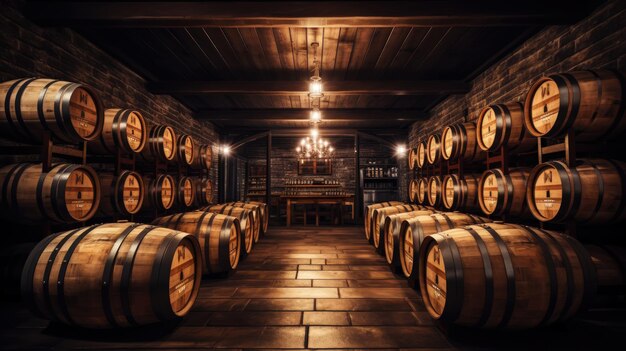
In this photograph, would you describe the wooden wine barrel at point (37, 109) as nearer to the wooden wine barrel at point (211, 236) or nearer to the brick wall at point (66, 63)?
the brick wall at point (66, 63)

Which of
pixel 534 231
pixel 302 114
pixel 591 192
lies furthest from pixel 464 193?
pixel 302 114

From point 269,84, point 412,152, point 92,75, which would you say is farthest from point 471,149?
point 92,75

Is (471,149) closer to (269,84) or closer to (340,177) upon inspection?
(269,84)

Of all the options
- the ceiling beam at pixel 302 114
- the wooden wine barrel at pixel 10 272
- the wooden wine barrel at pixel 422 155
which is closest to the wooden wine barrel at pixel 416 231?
the wooden wine barrel at pixel 422 155

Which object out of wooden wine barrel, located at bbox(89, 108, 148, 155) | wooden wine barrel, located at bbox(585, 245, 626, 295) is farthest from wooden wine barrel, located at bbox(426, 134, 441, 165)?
wooden wine barrel, located at bbox(89, 108, 148, 155)

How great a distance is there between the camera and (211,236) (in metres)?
3.14

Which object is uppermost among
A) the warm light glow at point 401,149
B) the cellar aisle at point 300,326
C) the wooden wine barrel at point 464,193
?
the warm light glow at point 401,149

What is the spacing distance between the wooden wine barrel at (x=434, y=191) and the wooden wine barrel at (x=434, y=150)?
14.5 inches

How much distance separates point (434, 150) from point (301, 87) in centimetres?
276

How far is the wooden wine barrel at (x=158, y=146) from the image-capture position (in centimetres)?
421

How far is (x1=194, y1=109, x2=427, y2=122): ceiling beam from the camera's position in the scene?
7578mm

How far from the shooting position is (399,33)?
12.7 ft

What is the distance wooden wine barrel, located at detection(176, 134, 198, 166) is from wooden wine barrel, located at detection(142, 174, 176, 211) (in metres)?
0.69

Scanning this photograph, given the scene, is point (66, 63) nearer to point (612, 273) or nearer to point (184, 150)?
point (184, 150)
